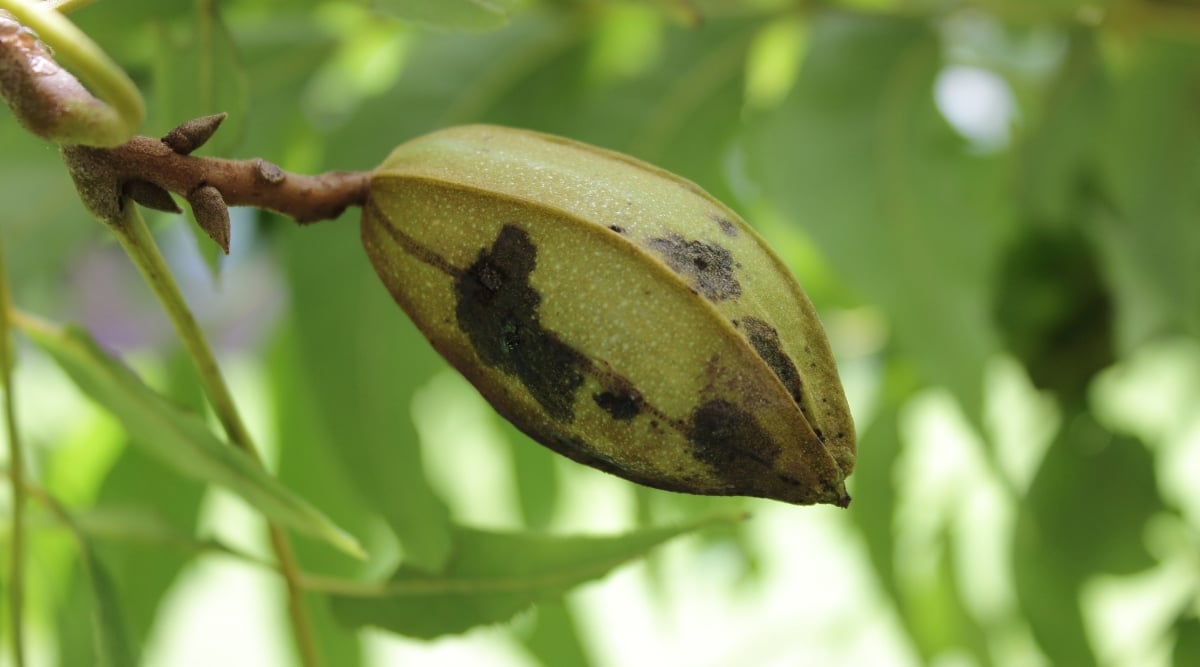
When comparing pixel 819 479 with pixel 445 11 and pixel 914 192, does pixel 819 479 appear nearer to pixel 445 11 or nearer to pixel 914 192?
pixel 445 11

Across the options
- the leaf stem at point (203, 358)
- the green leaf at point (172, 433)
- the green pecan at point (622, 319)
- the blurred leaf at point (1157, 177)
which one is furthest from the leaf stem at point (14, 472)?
the blurred leaf at point (1157, 177)

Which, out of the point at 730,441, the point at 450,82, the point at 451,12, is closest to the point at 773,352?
the point at 730,441

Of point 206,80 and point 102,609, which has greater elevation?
point 206,80

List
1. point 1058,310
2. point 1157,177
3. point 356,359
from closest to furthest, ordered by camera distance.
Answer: point 356,359
point 1157,177
point 1058,310

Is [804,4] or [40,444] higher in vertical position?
[804,4]

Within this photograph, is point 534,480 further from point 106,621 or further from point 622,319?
point 622,319

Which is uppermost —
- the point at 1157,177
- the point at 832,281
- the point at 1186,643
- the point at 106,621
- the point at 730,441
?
the point at 1157,177

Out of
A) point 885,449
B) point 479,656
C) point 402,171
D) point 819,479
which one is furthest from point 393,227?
point 479,656
